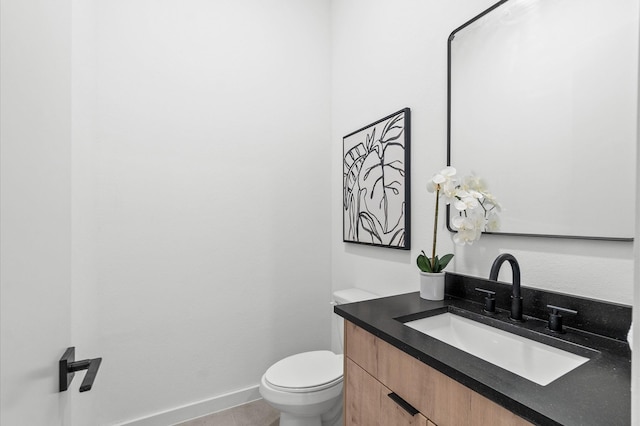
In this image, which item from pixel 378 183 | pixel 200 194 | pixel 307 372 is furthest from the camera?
pixel 200 194

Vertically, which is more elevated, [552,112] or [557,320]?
[552,112]

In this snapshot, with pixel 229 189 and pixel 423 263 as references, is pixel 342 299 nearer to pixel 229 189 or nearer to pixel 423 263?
pixel 423 263

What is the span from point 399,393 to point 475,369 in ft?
0.99

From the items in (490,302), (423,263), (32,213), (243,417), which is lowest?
(243,417)

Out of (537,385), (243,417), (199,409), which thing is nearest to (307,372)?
(243,417)

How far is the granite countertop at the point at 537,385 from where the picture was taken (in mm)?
544

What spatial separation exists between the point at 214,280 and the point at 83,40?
1.38 metres

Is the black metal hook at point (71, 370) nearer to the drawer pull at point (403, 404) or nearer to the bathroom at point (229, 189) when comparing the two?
the bathroom at point (229, 189)

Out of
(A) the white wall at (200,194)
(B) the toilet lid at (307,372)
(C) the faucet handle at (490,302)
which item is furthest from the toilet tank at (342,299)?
(C) the faucet handle at (490,302)

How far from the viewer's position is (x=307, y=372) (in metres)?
1.63

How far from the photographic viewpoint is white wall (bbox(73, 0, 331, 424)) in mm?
1663

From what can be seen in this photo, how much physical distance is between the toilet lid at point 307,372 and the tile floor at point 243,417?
0.46 meters

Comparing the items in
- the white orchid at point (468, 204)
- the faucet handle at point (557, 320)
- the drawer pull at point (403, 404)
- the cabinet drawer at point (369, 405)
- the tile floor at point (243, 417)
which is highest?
the white orchid at point (468, 204)

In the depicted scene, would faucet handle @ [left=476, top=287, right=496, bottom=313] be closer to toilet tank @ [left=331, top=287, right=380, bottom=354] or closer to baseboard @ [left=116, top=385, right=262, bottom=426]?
toilet tank @ [left=331, top=287, right=380, bottom=354]
